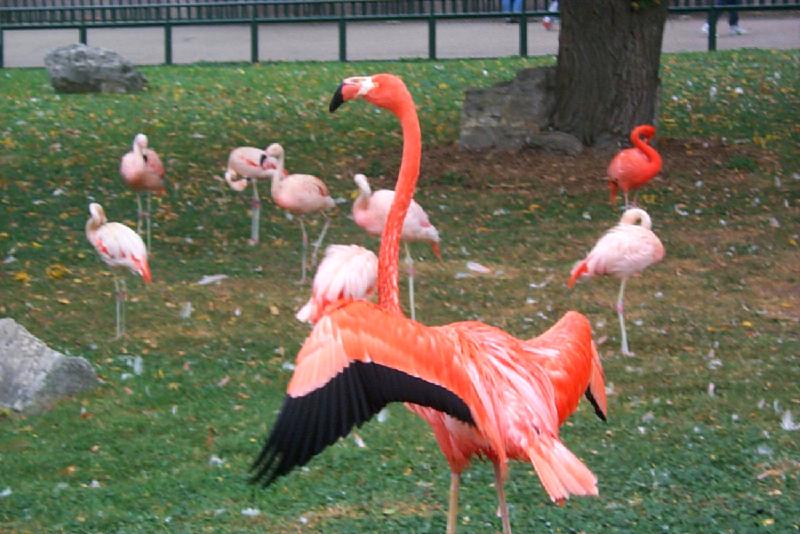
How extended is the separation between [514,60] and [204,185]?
750cm

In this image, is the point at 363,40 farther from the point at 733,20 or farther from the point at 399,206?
the point at 399,206

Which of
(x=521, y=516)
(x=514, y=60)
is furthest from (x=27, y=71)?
(x=521, y=516)

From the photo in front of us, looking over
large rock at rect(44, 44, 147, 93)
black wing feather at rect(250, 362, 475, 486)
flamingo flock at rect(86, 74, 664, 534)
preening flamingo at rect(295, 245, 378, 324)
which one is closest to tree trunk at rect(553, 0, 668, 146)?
preening flamingo at rect(295, 245, 378, 324)

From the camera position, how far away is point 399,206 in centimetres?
456

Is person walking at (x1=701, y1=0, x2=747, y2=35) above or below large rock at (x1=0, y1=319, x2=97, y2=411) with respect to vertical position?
above

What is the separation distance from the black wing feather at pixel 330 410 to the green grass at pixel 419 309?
1346 millimetres

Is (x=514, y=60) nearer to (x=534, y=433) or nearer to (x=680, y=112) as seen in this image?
(x=680, y=112)

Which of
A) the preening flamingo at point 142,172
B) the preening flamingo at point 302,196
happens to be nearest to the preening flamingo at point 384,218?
the preening flamingo at point 302,196

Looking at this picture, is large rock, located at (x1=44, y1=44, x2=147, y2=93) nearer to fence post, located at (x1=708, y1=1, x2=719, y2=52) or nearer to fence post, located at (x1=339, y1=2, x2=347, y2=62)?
fence post, located at (x1=339, y1=2, x2=347, y2=62)

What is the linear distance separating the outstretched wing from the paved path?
49.6 feet

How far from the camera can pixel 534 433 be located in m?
4.08

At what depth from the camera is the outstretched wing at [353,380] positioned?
3562 millimetres

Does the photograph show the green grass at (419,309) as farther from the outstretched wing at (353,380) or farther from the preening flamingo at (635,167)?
the outstretched wing at (353,380)

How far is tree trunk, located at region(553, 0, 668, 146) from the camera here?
1073 cm
